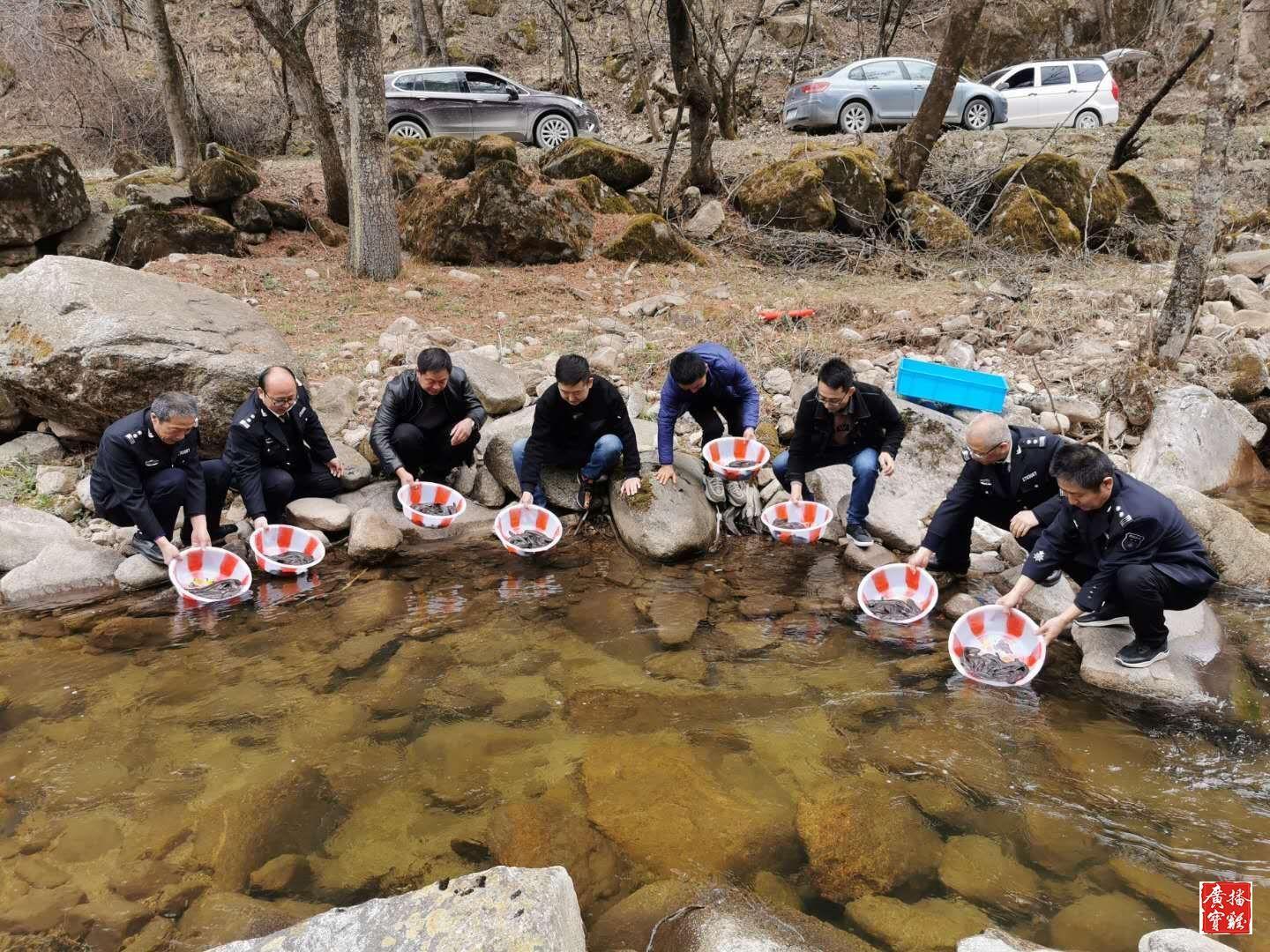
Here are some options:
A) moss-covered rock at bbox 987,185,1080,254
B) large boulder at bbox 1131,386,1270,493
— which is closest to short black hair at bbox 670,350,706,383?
large boulder at bbox 1131,386,1270,493

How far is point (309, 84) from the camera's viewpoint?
10.1 m

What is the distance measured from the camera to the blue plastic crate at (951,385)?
6027 mm

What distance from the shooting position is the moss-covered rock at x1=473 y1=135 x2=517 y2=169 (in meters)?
11.6

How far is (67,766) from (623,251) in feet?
25.8

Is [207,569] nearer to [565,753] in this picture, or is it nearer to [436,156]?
[565,753]

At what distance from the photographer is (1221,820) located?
10.4 ft

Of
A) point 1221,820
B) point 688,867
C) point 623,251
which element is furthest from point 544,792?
point 623,251

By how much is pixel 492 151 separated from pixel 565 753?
982 cm

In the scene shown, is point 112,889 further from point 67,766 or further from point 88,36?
point 88,36

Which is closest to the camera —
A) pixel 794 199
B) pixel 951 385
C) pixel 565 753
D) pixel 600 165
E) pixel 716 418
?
pixel 565 753

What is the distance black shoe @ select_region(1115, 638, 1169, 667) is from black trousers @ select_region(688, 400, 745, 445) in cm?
254

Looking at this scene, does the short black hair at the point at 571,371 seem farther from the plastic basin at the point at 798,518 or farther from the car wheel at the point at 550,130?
the car wheel at the point at 550,130

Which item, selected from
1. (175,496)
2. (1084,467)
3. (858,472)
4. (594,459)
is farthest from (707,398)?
(175,496)

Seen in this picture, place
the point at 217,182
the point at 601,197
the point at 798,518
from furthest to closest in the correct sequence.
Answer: the point at 601,197
the point at 217,182
the point at 798,518
